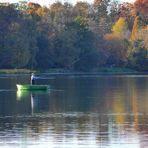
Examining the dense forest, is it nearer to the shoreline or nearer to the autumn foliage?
the shoreline

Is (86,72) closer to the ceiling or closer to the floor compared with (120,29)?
closer to the floor

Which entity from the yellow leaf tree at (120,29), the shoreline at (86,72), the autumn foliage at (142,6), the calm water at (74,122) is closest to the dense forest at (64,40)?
the yellow leaf tree at (120,29)

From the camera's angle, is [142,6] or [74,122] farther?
[142,6]

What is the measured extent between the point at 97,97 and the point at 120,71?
80547mm

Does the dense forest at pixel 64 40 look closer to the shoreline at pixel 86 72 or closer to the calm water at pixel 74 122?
the shoreline at pixel 86 72

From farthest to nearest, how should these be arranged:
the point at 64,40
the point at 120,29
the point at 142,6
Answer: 1. the point at 142,6
2. the point at 120,29
3. the point at 64,40

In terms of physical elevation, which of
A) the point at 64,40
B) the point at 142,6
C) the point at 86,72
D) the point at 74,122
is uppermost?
the point at 142,6

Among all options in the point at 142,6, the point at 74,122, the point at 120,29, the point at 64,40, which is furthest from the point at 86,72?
the point at 74,122

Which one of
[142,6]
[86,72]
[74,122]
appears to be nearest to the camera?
[74,122]

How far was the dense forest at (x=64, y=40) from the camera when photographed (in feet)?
417

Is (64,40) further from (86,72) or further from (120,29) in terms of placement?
(120,29)

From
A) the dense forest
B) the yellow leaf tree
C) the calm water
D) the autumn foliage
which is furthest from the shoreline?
the calm water

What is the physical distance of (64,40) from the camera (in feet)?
445

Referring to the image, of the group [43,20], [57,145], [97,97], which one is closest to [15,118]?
[57,145]
